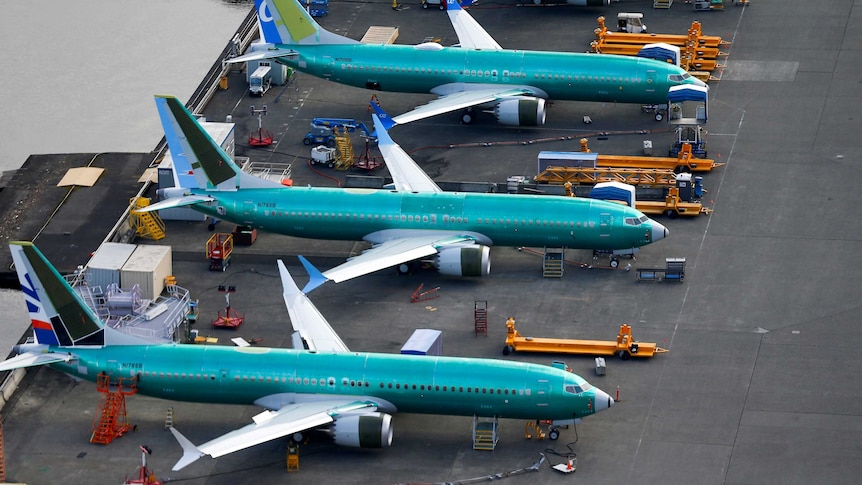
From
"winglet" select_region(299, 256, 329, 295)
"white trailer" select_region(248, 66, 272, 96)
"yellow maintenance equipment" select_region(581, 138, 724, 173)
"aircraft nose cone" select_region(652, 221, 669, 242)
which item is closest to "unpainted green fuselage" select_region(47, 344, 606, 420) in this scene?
"winglet" select_region(299, 256, 329, 295)

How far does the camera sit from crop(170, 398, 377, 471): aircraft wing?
323 ft

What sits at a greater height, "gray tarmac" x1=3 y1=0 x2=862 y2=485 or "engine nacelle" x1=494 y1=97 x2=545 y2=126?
"engine nacelle" x1=494 y1=97 x2=545 y2=126

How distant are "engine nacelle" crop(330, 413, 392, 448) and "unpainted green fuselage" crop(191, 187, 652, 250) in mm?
22287

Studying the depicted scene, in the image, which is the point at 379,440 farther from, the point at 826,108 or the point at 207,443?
the point at 826,108

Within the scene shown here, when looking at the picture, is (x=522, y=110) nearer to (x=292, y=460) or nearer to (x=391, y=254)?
(x=391, y=254)

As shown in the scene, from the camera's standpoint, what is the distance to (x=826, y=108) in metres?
143

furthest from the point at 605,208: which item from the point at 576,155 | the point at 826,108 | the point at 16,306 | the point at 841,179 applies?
the point at 16,306

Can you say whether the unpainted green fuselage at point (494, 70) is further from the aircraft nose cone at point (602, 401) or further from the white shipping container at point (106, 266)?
the aircraft nose cone at point (602, 401)

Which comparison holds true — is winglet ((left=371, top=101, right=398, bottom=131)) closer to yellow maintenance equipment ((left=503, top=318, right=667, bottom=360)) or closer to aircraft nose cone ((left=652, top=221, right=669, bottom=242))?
aircraft nose cone ((left=652, top=221, right=669, bottom=242))

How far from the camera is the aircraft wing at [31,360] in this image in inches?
4028

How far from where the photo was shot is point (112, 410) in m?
106

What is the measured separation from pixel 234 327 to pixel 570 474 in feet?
84.4

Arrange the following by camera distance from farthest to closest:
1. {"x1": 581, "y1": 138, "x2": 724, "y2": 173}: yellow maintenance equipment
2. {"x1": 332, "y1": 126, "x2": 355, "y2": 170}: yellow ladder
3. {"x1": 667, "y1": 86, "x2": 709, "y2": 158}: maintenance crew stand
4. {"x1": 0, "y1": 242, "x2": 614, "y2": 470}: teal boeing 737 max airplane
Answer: {"x1": 332, "y1": 126, "x2": 355, "y2": 170}: yellow ladder → {"x1": 667, "y1": 86, "x2": 709, "y2": 158}: maintenance crew stand → {"x1": 581, "y1": 138, "x2": 724, "y2": 173}: yellow maintenance equipment → {"x1": 0, "y1": 242, "x2": 614, "y2": 470}: teal boeing 737 max airplane

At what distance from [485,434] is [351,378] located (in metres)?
7.89
